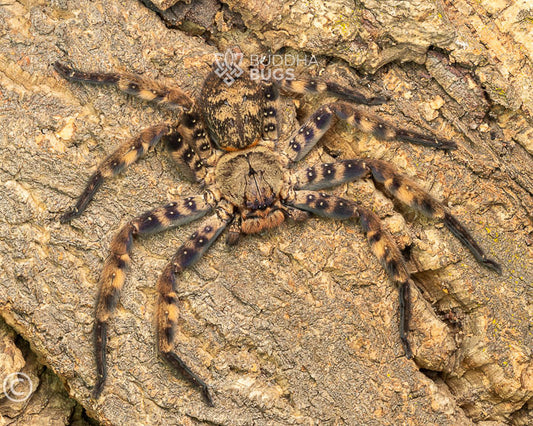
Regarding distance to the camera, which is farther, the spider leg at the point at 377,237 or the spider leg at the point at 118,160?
the spider leg at the point at 377,237

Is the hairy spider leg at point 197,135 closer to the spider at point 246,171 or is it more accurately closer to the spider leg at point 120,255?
the spider at point 246,171

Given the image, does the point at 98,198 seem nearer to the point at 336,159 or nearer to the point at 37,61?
the point at 37,61

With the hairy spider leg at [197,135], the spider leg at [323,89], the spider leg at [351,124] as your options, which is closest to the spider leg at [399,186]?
the spider leg at [351,124]

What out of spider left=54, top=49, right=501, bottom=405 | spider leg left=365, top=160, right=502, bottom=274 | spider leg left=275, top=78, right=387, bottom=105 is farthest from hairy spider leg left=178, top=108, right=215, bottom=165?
spider leg left=365, top=160, right=502, bottom=274

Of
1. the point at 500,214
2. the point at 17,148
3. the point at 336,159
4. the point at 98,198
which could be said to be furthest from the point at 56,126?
the point at 500,214

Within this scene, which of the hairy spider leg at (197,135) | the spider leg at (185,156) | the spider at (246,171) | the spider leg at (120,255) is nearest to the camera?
the spider leg at (120,255)

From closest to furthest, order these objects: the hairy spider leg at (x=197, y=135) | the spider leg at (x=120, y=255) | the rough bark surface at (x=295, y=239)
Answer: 1. the spider leg at (x=120, y=255)
2. the rough bark surface at (x=295, y=239)
3. the hairy spider leg at (x=197, y=135)

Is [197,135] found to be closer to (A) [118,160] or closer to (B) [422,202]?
(A) [118,160]
